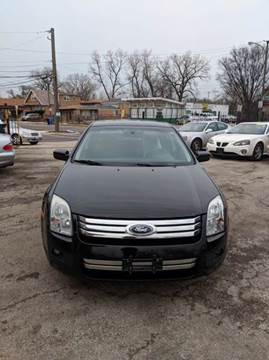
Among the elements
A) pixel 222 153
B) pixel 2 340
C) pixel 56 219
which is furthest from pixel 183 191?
pixel 222 153

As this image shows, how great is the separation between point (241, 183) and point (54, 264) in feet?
19.0

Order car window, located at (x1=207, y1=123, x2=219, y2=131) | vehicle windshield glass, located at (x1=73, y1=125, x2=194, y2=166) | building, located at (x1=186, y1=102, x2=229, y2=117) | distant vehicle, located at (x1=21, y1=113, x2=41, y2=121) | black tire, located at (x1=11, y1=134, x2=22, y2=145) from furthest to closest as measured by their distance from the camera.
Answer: building, located at (x1=186, y1=102, x2=229, y2=117)
distant vehicle, located at (x1=21, y1=113, x2=41, y2=121)
black tire, located at (x1=11, y1=134, x2=22, y2=145)
car window, located at (x1=207, y1=123, x2=219, y2=131)
vehicle windshield glass, located at (x1=73, y1=125, x2=194, y2=166)

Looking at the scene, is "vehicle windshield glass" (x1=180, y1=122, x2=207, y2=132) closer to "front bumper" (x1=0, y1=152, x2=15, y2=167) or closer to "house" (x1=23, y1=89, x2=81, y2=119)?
"front bumper" (x1=0, y1=152, x2=15, y2=167)

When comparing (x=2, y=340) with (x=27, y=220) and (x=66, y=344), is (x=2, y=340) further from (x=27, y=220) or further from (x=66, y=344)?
(x=27, y=220)

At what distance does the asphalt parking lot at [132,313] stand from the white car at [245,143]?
769 cm

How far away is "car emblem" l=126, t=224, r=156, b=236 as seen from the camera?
7.63ft

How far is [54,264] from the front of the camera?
2588 mm

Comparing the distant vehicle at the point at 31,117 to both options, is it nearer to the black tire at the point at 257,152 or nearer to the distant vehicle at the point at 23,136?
the distant vehicle at the point at 23,136

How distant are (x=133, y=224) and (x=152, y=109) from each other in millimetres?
48402

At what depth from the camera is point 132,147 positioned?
3.88m

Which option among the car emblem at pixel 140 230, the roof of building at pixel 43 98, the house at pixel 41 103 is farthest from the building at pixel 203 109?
the car emblem at pixel 140 230

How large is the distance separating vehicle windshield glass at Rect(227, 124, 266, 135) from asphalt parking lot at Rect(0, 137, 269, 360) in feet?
28.7

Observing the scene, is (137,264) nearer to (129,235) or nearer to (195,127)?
(129,235)

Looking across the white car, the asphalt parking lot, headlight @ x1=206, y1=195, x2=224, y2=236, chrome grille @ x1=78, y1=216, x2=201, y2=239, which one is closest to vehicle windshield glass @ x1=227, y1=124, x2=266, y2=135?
the white car
